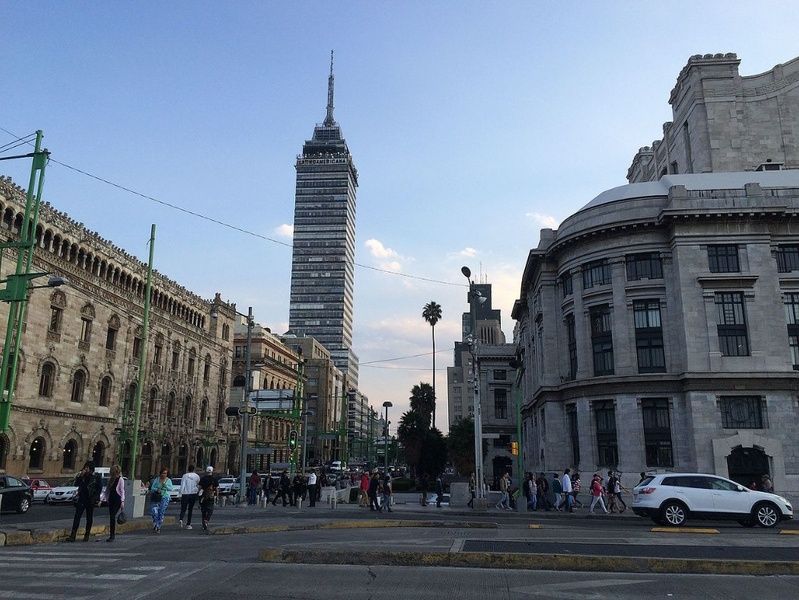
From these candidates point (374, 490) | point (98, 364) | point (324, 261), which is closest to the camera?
point (374, 490)

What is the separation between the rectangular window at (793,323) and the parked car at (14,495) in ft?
126

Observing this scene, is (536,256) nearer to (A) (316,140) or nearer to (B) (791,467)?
(B) (791,467)

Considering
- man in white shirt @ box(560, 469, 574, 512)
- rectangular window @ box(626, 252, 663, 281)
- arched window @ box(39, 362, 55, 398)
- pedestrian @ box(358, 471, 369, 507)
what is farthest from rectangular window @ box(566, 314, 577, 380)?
arched window @ box(39, 362, 55, 398)

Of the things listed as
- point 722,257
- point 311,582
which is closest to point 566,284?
point 722,257

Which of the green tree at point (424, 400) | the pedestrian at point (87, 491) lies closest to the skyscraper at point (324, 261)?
the green tree at point (424, 400)

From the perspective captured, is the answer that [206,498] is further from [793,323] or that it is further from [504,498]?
[793,323]

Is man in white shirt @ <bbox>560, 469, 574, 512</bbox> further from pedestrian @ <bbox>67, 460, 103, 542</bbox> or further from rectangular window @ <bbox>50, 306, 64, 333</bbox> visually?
rectangular window @ <bbox>50, 306, 64, 333</bbox>

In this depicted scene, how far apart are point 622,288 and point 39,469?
39.6 m

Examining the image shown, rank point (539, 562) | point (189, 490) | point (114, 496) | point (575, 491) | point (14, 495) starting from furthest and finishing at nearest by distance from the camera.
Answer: point (575, 491) < point (14, 495) < point (189, 490) < point (114, 496) < point (539, 562)

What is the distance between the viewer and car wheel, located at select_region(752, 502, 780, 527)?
19.2 metres

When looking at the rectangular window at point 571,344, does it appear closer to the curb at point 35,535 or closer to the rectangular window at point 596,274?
the rectangular window at point 596,274

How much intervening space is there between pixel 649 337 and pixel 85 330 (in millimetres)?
40178

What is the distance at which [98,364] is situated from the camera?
47.4m

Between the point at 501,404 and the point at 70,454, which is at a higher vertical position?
the point at 501,404
